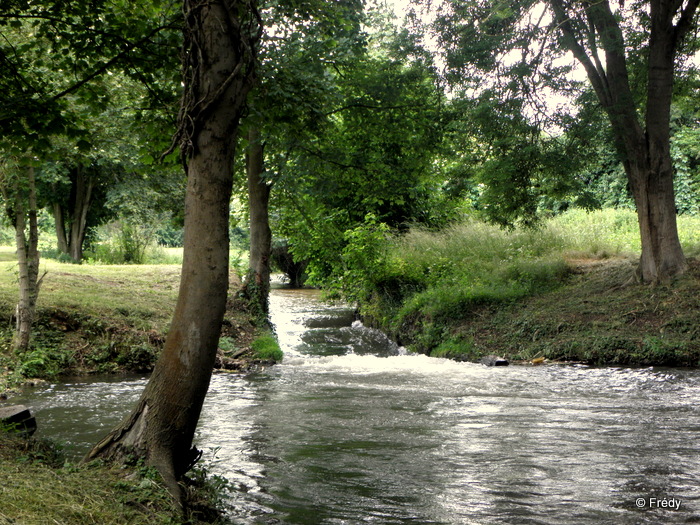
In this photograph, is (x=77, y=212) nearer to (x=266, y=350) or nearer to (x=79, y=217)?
(x=79, y=217)

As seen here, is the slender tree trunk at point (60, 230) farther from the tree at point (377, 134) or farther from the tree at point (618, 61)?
the tree at point (618, 61)

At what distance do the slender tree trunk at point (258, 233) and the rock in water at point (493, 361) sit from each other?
242 inches

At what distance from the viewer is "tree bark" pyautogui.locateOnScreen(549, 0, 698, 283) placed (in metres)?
12.9

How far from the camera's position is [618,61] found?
1362 centimetres

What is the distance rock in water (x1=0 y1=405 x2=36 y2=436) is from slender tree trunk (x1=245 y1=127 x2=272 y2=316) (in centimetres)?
981

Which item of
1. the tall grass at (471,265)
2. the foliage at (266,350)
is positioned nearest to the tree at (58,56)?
the foliage at (266,350)

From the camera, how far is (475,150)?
15531 mm

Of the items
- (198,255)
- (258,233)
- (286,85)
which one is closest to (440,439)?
(198,255)

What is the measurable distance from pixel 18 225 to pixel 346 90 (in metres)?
7.77

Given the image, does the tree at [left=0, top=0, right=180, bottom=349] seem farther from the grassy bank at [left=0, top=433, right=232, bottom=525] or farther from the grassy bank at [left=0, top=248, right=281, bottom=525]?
the grassy bank at [left=0, top=433, right=232, bottom=525]

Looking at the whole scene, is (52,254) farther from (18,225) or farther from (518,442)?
(518,442)

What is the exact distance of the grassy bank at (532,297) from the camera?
488 inches

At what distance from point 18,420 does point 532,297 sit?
459 inches

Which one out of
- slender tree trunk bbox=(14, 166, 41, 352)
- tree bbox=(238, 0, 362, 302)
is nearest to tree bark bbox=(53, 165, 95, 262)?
tree bbox=(238, 0, 362, 302)
